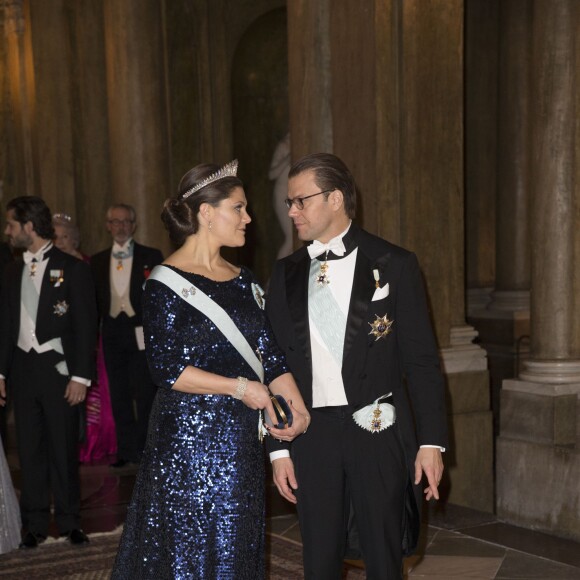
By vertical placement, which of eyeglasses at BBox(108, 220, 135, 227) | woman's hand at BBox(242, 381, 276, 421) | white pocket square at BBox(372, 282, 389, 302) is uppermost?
eyeglasses at BBox(108, 220, 135, 227)

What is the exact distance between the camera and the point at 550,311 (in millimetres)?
5809

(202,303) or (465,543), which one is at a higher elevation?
(202,303)

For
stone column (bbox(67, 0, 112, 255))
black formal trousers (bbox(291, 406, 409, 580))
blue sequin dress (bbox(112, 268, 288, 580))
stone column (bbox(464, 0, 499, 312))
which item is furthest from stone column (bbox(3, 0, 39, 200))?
black formal trousers (bbox(291, 406, 409, 580))

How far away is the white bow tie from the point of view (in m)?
3.27

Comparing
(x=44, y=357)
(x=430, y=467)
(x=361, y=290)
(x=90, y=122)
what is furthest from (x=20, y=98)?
(x=430, y=467)

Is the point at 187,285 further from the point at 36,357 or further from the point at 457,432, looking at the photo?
the point at 457,432

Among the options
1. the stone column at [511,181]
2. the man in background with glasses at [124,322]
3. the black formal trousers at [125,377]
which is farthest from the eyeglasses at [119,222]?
the stone column at [511,181]

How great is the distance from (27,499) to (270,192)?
5250 mm

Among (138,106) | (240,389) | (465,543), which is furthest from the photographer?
(138,106)

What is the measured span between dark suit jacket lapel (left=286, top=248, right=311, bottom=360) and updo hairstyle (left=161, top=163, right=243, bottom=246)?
0.37 metres

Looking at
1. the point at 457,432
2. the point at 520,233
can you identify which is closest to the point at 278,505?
the point at 457,432

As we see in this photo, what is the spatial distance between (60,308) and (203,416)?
102 inches

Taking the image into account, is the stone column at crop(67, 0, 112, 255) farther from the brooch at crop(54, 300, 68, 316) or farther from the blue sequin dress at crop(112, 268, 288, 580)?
the blue sequin dress at crop(112, 268, 288, 580)

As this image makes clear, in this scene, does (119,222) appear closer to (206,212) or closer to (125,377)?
(125,377)
